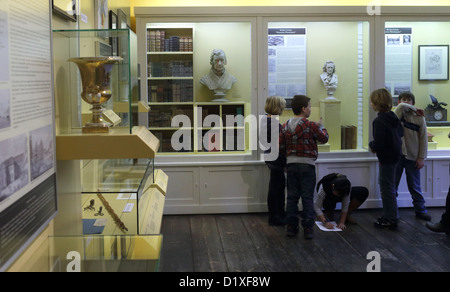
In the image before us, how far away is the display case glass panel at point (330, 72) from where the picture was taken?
6438mm

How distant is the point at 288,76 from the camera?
→ 21.3ft

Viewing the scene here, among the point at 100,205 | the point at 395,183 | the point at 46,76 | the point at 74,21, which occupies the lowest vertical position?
the point at 395,183

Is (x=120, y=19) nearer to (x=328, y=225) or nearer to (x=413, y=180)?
(x=328, y=225)

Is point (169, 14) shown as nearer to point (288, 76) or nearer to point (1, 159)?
point (288, 76)

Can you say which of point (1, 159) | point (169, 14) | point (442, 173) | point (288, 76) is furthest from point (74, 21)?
point (442, 173)

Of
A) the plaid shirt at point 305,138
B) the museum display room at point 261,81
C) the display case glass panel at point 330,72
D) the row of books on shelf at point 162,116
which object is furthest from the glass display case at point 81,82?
the display case glass panel at point 330,72

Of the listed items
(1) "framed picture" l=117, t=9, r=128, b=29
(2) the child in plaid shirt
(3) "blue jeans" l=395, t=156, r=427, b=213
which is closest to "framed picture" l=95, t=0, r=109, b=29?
(1) "framed picture" l=117, t=9, r=128, b=29

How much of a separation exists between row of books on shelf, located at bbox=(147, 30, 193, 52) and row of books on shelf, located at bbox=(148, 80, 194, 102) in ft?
1.25

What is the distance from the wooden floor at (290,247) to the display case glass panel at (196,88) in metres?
1.00

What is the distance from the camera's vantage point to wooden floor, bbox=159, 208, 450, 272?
4.38 metres

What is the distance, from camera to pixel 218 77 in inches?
251

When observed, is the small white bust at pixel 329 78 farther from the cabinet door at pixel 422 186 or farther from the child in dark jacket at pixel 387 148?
the cabinet door at pixel 422 186

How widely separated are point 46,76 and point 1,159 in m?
0.59

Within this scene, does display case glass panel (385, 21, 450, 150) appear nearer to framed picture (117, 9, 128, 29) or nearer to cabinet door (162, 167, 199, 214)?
cabinet door (162, 167, 199, 214)
